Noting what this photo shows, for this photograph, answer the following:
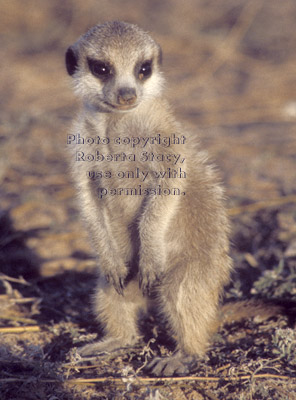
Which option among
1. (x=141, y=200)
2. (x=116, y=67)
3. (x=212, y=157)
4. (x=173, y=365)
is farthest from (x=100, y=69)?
(x=212, y=157)

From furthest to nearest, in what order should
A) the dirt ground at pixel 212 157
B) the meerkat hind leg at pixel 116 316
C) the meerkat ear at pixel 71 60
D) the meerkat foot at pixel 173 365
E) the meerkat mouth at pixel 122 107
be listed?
the meerkat ear at pixel 71 60, the meerkat hind leg at pixel 116 316, the meerkat mouth at pixel 122 107, the meerkat foot at pixel 173 365, the dirt ground at pixel 212 157

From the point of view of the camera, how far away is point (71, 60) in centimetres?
348

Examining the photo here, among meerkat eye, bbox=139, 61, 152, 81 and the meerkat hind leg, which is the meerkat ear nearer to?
meerkat eye, bbox=139, 61, 152, 81

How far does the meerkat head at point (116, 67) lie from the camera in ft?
10.2

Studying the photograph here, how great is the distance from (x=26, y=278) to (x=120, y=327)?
1376mm

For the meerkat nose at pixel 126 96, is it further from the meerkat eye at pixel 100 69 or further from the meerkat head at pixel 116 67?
the meerkat eye at pixel 100 69

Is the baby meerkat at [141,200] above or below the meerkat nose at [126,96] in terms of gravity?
below

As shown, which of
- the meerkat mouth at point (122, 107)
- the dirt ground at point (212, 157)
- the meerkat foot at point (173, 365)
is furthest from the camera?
the meerkat mouth at point (122, 107)

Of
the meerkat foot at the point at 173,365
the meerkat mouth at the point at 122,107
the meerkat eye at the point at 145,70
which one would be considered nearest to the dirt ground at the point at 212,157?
the meerkat foot at the point at 173,365

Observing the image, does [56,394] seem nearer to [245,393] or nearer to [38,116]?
[245,393]

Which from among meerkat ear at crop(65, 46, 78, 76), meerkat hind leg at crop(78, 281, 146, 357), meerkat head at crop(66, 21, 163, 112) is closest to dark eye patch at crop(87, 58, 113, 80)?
meerkat head at crop(66, 21, 163, 112)

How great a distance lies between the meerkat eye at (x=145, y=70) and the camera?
128 inches

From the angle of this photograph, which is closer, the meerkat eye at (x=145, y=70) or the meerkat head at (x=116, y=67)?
the meerkat head at (x=116, y=67)

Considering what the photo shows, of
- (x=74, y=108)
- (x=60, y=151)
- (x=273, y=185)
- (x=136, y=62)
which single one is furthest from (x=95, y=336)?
(x=74, y=108)
